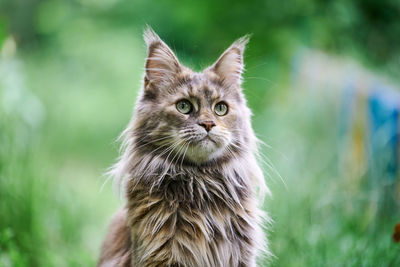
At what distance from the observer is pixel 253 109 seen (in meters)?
7.50

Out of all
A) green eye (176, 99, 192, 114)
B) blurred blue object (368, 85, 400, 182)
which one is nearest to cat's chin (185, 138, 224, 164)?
green eye (176, 99, 192, 114)

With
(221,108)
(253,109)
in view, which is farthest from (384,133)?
(253,109)

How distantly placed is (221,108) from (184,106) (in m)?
0.24

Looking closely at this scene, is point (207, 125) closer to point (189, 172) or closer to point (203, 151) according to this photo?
point (203, 151)

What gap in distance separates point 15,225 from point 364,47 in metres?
5.56

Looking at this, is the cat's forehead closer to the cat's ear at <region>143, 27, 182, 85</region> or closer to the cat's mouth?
the cat's ear at <region>143, 27, 182, 85</region>

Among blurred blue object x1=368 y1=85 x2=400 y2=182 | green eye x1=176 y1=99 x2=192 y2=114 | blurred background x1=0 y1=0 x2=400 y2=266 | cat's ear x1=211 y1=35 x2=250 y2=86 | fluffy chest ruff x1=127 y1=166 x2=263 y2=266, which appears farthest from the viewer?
blurred blue object x1=368 y1=85 x2=400 y2=182

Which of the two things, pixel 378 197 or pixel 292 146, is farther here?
pixel 292 146

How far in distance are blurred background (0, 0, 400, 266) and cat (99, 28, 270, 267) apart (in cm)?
36

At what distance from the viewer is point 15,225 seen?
4.43m

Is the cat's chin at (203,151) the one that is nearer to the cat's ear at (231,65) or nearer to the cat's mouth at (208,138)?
the cat's mouth at (208,138)

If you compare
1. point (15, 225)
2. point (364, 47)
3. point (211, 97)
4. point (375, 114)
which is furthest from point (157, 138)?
point (364, 47)

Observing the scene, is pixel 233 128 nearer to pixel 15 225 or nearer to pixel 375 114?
pixel 15 225

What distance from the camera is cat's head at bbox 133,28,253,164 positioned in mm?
2811
